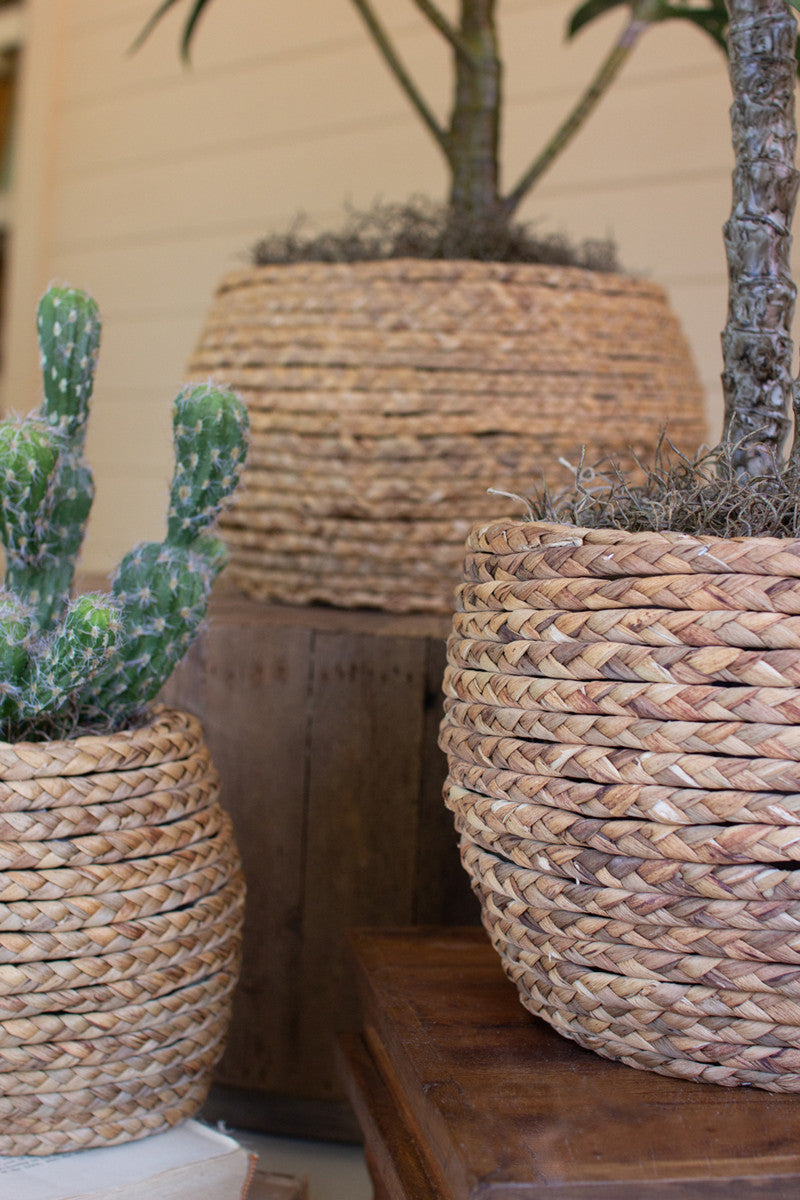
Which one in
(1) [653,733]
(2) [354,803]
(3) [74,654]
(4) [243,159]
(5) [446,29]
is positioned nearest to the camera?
(1) [653,733]

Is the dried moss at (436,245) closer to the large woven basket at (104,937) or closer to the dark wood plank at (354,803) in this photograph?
the dark wood plank at (354,803)

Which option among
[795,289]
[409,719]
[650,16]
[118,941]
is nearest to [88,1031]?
[118,941]

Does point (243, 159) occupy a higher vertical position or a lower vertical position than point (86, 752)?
higher

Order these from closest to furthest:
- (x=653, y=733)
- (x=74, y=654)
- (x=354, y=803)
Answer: (x=653, y=733) → (x=74, y=654) → (x=354, y=803)

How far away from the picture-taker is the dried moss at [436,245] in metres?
0.95

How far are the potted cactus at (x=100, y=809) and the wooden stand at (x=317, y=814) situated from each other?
194 millimetres

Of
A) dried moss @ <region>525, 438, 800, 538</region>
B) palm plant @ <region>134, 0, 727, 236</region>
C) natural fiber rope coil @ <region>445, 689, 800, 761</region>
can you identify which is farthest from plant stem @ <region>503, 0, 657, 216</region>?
natural fiber rope coil @ <region>445, 689, 800, 761</region>

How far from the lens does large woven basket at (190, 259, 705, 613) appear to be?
885mm

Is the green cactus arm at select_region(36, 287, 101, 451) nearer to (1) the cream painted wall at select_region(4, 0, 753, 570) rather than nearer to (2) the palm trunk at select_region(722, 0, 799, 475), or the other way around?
(2) the palm trunk at select_region(722, 0, 799, 475)

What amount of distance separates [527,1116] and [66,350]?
46 centimetres

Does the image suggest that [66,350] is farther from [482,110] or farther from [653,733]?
[482,110]

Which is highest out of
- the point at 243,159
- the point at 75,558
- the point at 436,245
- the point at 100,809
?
the point at 243,159

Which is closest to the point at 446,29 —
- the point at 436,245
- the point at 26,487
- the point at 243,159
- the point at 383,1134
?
the point at 436,245

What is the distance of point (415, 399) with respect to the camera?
877 millimetres
